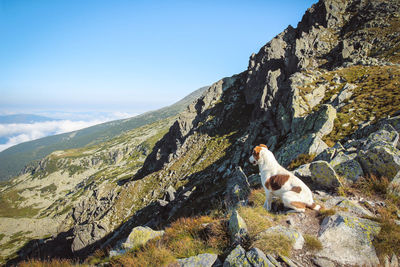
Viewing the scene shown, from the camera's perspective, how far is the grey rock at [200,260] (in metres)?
4.81

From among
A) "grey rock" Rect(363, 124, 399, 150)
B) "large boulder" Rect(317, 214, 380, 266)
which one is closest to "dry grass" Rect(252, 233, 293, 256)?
"large boulder" Rect(317, 214, 380, 266)

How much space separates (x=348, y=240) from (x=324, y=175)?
3755mm

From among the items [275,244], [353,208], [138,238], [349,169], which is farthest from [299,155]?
[138,238]

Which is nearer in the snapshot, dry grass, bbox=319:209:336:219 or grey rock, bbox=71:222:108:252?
dry grass, bbox=319:209:336:219

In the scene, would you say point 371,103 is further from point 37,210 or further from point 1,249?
point 37,210

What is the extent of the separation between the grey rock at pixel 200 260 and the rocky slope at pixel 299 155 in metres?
0.06

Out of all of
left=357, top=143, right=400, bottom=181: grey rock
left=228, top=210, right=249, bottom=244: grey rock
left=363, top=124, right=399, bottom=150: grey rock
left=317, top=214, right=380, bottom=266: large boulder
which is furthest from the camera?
left=363, top=124, right=399, bottom=150: grey rock

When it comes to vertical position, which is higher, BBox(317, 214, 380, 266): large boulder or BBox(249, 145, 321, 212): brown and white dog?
BBox(249, 145, 321, 212): brown and white dog

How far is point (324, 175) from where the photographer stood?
8.41 m

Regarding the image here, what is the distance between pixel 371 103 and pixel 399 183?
20.4 m

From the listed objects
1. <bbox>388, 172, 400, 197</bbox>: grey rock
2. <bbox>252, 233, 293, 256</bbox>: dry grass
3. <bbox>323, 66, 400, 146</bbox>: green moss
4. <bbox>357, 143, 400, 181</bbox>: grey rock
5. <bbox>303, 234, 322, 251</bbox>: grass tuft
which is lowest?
<bbox>303, 234, 322, 251</bbox>: grass tuft

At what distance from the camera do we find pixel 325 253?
4.96m

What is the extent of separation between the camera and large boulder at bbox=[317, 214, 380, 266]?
478 cm

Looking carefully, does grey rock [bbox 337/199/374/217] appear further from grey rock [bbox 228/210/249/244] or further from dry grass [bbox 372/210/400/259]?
grey rock [bbox 228/210/249/244]
